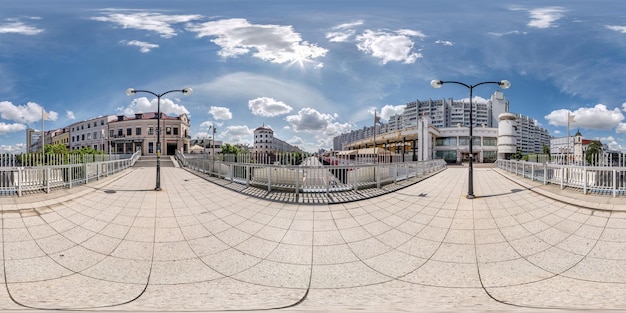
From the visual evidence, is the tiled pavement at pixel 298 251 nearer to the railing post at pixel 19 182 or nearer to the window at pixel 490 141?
the railing post at pixel 19 182

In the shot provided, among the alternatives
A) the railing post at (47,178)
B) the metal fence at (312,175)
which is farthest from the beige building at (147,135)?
the metal fence at (312,175)

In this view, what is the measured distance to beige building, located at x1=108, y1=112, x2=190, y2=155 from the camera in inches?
1655

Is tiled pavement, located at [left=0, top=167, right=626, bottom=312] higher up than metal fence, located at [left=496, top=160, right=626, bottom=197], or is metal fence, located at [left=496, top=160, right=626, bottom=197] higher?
metal fence, located at [left=496, top=160, right=626, bottom=197]

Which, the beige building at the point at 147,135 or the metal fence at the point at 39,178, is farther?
the beige building at the point at 147,135

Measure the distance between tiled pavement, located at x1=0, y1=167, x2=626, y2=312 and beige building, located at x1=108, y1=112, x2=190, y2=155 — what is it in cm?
3908

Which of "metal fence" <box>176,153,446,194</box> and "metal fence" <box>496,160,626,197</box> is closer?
"metal fence" <box>496,160,626,197</box>

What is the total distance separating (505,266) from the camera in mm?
4375

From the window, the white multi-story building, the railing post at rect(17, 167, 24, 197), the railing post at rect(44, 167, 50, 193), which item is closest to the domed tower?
the window

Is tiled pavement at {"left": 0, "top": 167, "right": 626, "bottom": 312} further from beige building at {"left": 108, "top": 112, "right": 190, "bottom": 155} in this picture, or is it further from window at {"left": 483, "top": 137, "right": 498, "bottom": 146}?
window at {"left": 483, "top": 137, "right": 498, "bottom": 146}

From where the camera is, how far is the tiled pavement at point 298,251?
A: 3965 millimetres

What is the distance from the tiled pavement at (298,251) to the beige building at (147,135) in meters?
39.1

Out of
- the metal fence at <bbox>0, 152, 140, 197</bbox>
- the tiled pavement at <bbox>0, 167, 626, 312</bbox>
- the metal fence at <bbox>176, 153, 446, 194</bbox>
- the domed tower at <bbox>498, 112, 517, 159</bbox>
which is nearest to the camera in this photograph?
the tiled pavement at <bbox>0, 167, 626, 312</bbox>

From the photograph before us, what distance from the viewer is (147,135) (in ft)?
138

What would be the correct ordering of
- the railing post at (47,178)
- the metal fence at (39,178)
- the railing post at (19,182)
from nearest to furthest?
the railing post at (19,182) < the metal fence at (39,178) < the railing post at (47,178)
